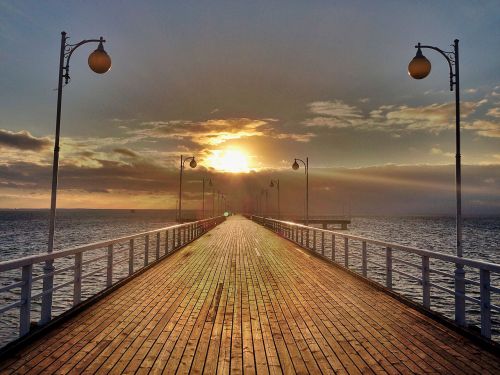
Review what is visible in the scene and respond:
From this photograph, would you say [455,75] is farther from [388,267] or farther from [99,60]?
[99,60]

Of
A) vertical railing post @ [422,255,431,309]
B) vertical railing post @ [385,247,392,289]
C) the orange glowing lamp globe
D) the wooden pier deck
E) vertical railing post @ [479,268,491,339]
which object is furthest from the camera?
vertical railing post @ [385,247,392,289]

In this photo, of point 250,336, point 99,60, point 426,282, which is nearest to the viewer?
point 250,336

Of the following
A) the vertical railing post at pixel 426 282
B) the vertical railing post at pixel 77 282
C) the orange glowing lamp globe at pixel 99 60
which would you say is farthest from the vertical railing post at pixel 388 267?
the orange glowing lamp globe at pixel 99 60

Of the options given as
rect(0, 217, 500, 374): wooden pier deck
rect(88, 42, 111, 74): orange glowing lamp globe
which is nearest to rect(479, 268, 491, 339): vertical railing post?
rect(0, 217, 500, 374): wooden pier deck

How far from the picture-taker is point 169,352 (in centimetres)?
585

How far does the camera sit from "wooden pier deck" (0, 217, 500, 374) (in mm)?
5387

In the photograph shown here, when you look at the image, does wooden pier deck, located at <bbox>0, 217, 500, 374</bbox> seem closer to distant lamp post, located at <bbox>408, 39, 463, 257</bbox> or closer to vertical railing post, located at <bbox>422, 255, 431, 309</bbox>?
vertical railing post, located at <bbox>422, 255, 431, 309</bbox>

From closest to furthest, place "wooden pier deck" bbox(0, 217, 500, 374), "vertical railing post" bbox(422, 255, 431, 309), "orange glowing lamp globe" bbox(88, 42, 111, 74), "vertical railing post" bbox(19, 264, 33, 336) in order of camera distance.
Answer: "wooden pier deck" bbox(0, 217, 500, 374), "vertical railing post" bbox(19, 264, 33, 336), "vertical railing post" bbox(422, 255, 431, 309), "orange glowing lamp globe" bbox(88, 42, 111, 74)

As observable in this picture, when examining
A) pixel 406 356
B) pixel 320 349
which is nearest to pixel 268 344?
pixel 320 349

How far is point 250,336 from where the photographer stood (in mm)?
6672

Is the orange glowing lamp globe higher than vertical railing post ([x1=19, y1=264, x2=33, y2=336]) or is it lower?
higher

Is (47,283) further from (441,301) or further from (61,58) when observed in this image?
(441,301)

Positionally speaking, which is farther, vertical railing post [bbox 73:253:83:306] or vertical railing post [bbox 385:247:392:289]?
vertical railing post [bbox 385:247:392:289]

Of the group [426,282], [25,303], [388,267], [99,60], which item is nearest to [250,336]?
[25,303]
